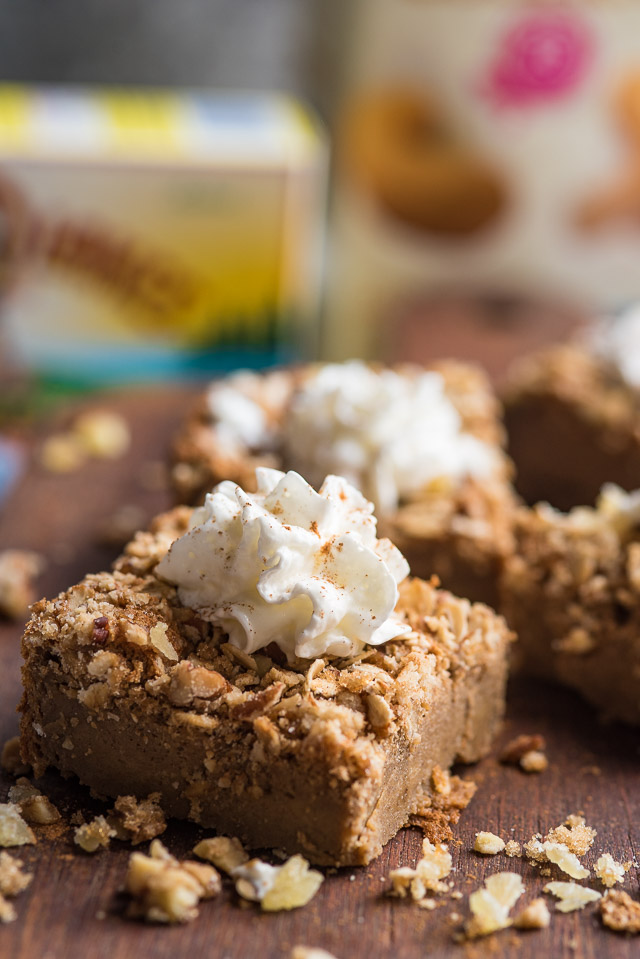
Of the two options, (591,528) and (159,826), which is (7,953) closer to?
(159,826)

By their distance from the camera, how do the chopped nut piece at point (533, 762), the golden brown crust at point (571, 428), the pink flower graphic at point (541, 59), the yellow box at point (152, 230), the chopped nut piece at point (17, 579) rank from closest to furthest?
1. the chopped nut piece at point (533, 762)
2. the chopped nut piece at point (17, 579)
3. the golden brown crust at point (571, 428)
4. the yellow box at point (152, 230)
5. the pink flower graphic at point (541, 59)

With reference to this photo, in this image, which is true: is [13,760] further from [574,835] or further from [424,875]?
[574,835]

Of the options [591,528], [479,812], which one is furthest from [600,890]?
[591,528]

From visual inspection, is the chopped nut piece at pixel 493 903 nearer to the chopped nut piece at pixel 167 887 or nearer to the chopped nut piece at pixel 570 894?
the chopped nut piece at pixel 570 894

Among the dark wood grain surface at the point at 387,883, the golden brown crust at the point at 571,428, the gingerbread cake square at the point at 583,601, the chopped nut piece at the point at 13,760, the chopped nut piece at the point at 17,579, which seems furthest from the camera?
the golden brown crust at the point at 571,428

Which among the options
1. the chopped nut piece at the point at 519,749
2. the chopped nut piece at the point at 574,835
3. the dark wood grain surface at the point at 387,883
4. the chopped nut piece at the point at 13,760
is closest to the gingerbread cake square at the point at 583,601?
the dark wood grain surface at the point at 387,883
